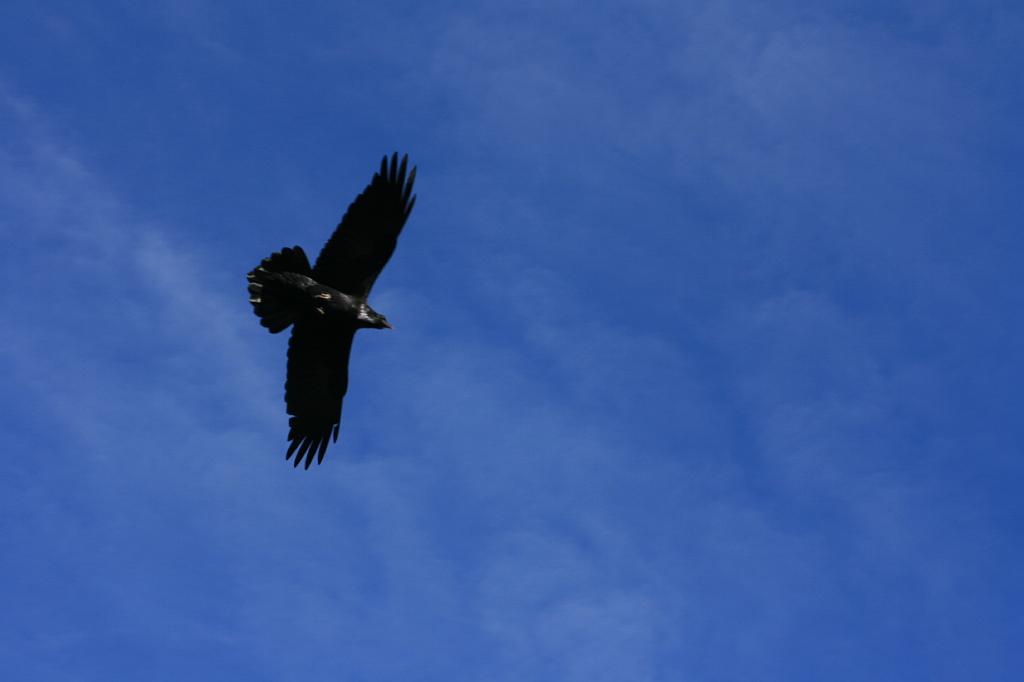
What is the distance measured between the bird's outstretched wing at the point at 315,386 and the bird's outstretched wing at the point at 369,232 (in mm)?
1185

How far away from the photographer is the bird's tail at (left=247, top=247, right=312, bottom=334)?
19.6m

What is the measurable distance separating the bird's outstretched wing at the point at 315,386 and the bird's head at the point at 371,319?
0.43 m

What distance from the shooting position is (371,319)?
20.7 m

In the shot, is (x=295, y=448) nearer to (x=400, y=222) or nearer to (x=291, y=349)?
(x=291, y=349)

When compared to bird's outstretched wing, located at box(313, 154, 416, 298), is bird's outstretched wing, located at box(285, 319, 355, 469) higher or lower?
lower

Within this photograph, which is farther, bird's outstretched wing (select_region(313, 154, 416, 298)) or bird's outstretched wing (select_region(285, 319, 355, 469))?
bird's outstretched wing (select_region(285, 319, 355, 469))

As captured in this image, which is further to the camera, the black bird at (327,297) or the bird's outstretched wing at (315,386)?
the bird's outstretched wing at (315,386)

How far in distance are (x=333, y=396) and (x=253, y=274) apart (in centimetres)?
305

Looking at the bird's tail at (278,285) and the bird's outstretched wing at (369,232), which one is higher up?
the bird's outstretched wing at (369,232)

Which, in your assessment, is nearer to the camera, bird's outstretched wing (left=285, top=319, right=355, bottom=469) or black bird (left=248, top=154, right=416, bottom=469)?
black bird (left=248, top=154, right=416, bottom=469)

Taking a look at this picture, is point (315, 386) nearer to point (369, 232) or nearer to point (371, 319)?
point (371, 319)

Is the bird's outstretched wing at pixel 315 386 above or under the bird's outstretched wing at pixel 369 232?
under

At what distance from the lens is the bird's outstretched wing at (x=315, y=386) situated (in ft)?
68.8

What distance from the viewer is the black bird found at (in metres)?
19.7
